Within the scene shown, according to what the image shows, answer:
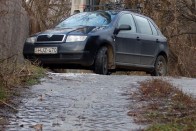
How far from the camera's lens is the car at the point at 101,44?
12352mm

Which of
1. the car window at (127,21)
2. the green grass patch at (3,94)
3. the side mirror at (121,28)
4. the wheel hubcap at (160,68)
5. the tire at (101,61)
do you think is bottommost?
the wheel hubcap at (160,68)

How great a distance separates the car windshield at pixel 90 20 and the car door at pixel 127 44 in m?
0.29

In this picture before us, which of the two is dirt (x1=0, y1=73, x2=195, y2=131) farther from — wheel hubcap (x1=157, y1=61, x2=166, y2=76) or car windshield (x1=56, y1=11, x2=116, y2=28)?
wheel hubcap (x1=157, y1=61, x2=166, y2=76)

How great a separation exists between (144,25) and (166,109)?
8412 millimetres

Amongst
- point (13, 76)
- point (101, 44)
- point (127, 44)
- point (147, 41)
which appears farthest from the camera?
point (147, 41)

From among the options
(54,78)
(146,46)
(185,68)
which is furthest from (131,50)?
(185,68)

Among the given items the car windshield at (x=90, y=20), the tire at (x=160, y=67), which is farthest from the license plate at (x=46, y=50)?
the tire at (x=160, y=67)

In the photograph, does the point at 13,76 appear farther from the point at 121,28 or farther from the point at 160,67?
the point at 160,67

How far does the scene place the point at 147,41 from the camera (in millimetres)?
14875

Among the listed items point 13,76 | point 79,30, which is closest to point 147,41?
point 79,30

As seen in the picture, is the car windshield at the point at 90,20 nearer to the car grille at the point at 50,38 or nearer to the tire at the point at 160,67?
the car grille at the point at 50,38

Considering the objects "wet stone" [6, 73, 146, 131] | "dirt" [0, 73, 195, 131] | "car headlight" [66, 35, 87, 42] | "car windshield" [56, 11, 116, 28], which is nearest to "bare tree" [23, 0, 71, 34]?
"car windshield" [56, 11, 116, 28]

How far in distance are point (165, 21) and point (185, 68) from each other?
2.32m

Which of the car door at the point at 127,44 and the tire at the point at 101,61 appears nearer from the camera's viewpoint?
the tire at the point at 101,61
